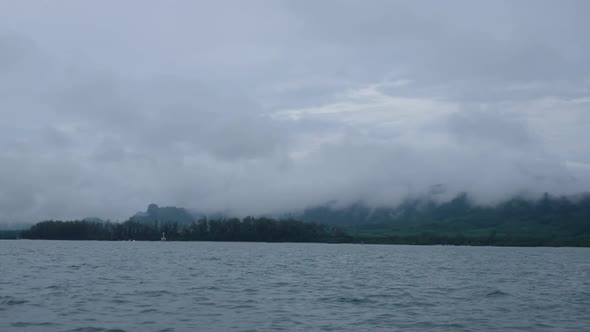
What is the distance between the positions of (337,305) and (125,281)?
77.9 ft

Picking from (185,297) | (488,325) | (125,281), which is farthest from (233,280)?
(488,325)

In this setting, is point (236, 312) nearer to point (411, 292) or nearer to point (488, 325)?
point (488, 325)

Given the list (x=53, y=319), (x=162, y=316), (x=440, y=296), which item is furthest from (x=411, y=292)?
(x=53, y=319)

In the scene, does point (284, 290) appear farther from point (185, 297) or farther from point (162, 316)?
point (162, 316)

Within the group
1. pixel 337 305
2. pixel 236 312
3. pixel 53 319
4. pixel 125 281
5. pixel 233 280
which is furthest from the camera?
pixel 233 280

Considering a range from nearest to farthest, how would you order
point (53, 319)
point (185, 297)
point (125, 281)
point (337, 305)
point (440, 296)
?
point (53, 319)
point (337, 305)
point (185, 297)
point (440, 296)
point (125, 281)

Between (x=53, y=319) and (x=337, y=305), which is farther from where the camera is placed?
(x=337, y=305)

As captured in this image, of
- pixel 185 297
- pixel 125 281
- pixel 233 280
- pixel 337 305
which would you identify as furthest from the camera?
pixel 233 280

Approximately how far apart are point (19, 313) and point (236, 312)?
42.0 ft

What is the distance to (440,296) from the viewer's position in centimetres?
5122

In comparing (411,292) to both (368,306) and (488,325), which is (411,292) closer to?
(368,306)

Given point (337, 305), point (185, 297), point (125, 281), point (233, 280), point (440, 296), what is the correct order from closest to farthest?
point (337, 305)
point (185, 297)
point (440, 296)
point (125, 281)
point (233, 280)

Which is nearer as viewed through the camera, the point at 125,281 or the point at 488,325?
the point at 488,325

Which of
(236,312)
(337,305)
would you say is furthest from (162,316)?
(337,305)
